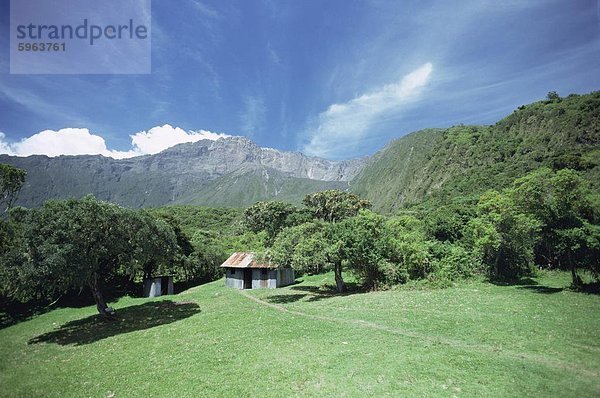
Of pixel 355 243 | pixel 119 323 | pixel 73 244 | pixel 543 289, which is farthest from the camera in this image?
pixel 355 243

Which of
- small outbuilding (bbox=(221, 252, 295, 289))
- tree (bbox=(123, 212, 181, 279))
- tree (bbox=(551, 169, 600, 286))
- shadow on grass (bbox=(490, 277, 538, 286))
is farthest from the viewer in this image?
small outbuilding (bbox=(221, 252, 295, 289))

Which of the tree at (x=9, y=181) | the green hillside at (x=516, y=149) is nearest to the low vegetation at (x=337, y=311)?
the tree at (x=9, y=181)

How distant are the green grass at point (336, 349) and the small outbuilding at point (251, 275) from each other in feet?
50.1

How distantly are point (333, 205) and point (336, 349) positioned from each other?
56.2 metres

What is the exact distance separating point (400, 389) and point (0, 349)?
27338 mm

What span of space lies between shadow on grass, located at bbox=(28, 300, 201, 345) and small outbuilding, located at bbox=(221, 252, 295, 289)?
11709mm

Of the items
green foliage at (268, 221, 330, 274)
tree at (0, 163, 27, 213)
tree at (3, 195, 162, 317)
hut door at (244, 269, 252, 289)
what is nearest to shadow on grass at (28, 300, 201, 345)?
tree at (3, 195, 162, 317)

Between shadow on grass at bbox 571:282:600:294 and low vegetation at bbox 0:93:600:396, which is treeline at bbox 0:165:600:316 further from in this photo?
shadow on grass at bbox 571:282:600:294

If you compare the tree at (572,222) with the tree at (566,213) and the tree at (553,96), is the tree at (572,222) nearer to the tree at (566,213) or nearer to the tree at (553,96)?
the tree at (566,213)

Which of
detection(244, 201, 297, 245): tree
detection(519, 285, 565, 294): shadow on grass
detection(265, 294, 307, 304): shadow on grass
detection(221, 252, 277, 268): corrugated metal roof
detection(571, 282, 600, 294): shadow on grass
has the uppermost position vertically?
detection(244, 201, 297, 245): tree

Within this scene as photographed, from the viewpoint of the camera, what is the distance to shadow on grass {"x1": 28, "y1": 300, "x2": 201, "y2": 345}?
22953mm

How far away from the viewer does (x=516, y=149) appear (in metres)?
100

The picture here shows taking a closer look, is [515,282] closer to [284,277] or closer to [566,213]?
[566,213]

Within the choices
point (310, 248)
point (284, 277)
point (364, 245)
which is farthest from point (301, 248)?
point (284, 277)
